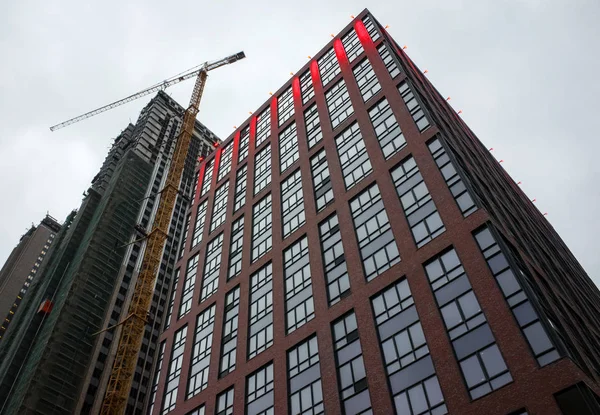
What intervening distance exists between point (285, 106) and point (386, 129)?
2604cm

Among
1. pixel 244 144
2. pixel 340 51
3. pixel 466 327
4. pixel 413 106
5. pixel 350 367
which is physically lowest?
pixel 466 327

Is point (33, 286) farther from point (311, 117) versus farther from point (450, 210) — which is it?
point (450, 210)

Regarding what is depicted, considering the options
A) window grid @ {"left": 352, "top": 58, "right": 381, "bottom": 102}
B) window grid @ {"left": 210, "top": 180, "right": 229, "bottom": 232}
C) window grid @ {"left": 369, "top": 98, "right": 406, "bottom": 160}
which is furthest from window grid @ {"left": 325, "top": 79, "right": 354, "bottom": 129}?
window grid @ {"left": 210, "top": 180, "right": 229, "bottom": 232}

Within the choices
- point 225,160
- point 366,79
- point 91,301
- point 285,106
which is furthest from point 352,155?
point 91,301

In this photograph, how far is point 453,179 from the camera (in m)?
39.6

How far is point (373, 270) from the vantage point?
39.3m

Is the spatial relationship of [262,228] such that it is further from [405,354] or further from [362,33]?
[362,33]

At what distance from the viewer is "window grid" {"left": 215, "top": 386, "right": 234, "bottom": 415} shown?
139 feet

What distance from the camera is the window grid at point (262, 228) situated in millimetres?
53844

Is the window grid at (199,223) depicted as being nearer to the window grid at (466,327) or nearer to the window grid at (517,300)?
the window grid at (466,327)

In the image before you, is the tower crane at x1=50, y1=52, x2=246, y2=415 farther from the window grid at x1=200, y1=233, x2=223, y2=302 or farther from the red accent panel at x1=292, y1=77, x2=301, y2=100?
the red accent panel at x1=292, y1=77, x2=301, y2=100

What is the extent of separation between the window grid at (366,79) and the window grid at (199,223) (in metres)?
26.3

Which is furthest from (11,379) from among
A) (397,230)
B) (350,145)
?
(397,230)

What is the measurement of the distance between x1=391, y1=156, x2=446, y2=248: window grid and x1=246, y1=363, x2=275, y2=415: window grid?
1512 centimetres
